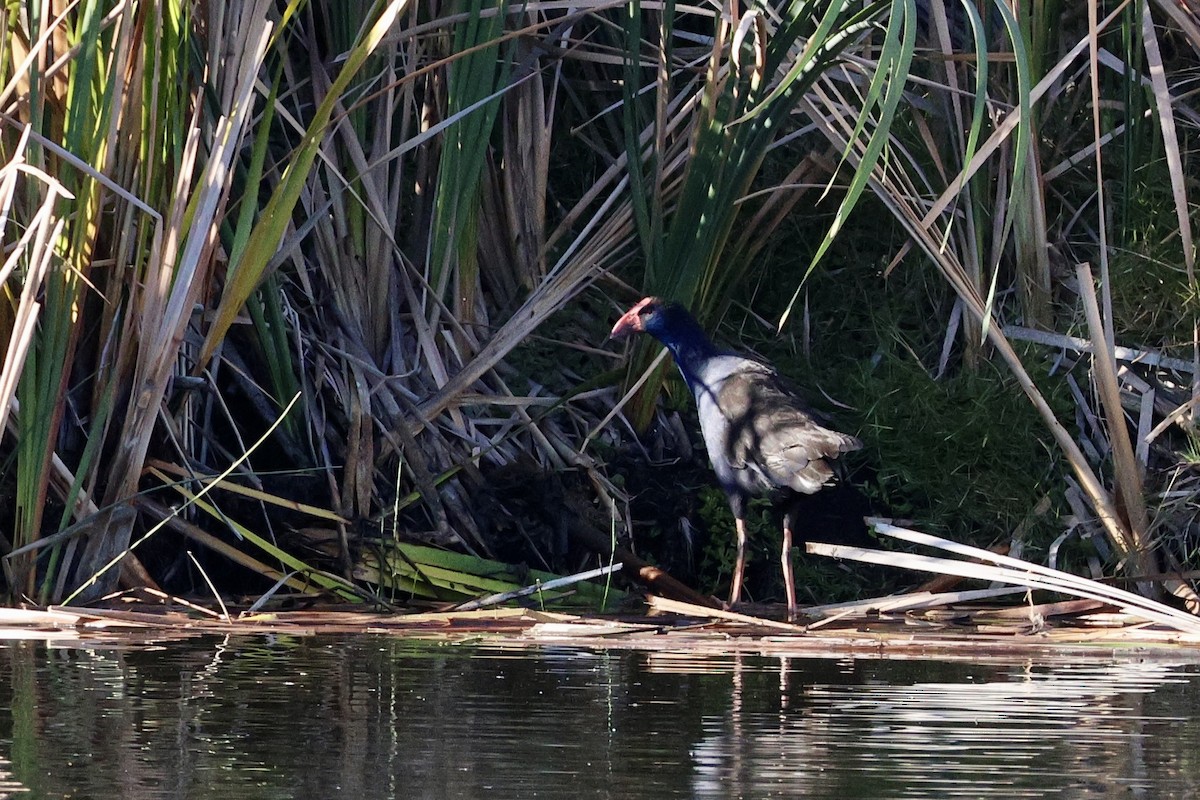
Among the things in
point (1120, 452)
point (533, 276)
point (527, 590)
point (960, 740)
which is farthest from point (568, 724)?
point (533, 276)

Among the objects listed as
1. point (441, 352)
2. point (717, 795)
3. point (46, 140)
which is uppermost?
point (46, 140)

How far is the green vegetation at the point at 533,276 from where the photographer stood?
3271mm

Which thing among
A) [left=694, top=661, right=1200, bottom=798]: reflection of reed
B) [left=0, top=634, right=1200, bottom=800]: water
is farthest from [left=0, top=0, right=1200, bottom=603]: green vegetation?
[left=694, top=661, right=1200, bottom=798]: reflection of reed

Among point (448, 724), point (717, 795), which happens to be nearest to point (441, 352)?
point (448, 724)

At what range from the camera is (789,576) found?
3.62 m

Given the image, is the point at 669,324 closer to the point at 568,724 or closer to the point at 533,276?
the point at 533,276

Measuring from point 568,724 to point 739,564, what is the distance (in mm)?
1465

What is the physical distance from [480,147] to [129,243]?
0.82m

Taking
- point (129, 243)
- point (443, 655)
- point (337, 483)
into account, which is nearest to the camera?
point (443, 655)

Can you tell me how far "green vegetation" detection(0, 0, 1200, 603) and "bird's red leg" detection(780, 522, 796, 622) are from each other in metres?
0.17

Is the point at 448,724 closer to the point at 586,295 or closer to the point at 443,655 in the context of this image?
the point at 443,655

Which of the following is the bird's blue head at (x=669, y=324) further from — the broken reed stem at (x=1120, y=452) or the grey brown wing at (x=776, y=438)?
the broken reed stem at (x=1120, y=452)

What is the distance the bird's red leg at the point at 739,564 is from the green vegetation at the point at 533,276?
201 mm

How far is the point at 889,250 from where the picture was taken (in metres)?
4.27
